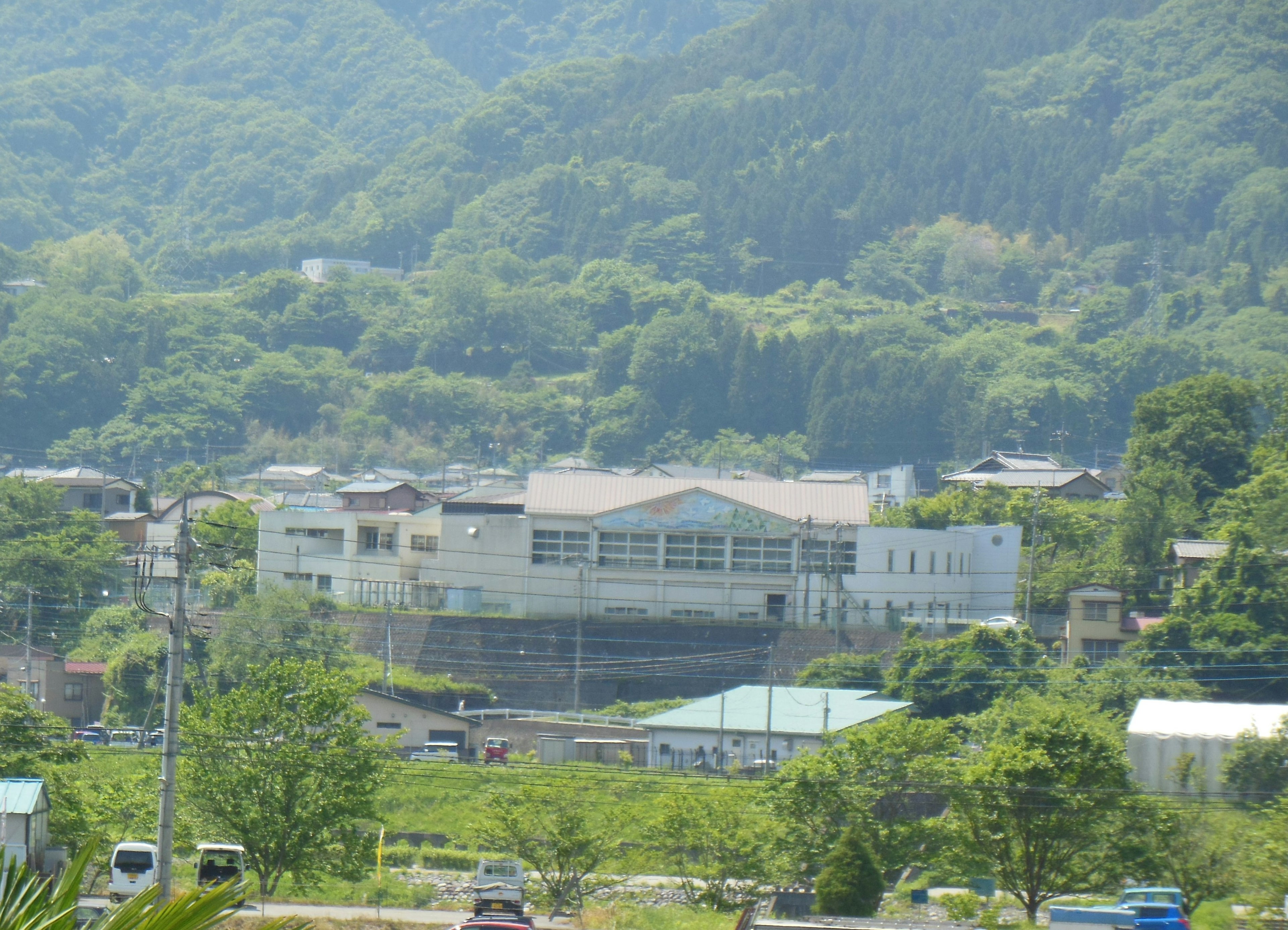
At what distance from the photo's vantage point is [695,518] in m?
53.1

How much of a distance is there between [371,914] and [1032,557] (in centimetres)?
2833

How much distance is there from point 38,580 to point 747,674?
2131 cm

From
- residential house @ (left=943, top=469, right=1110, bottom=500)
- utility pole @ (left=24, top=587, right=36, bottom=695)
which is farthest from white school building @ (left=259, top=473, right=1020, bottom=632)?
residential house @ (left=943, top=469, right=1110, bottom=500)

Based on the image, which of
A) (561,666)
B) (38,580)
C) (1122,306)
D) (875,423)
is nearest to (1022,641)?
(561,666)

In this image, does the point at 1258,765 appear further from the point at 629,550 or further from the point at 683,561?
the point at 629,550

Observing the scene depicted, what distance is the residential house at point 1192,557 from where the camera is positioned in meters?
48.1

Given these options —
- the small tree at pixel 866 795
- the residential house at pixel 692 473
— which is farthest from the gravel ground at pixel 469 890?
the residential house at pixel 692 473

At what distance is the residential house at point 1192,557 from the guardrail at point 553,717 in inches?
595

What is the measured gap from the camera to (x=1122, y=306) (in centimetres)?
14925

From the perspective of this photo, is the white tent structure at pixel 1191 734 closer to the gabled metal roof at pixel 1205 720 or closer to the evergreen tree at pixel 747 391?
the gabled metal roof at pixel 1205 720

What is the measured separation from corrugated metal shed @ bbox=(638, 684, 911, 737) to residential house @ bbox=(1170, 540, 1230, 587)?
1034 cm

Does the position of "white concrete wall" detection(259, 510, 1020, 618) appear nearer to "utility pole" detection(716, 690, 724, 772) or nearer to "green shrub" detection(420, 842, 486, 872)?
"utility pole" detection(716, 690, 724, 772)

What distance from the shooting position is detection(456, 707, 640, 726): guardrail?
44.1 meters

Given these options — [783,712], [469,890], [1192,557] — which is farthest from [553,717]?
[1192,557]
